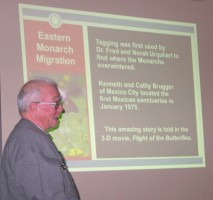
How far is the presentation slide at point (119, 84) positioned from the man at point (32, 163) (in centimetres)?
61

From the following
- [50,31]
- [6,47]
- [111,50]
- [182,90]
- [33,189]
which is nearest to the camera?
[33,189]

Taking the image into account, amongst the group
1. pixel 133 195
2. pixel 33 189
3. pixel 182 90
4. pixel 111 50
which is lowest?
pixel 133 195

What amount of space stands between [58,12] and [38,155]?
48.8 inches

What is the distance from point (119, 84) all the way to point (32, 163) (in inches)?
48.7

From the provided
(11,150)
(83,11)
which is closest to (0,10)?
(83,11)

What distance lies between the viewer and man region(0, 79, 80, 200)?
1985 millimetres

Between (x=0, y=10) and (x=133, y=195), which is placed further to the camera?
(x=133, y=195)

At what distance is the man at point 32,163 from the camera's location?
1.99m

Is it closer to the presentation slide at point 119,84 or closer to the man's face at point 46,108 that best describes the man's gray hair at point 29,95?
the man's face at point 46,108

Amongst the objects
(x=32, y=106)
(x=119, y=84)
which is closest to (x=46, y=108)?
(x=32, y=106)

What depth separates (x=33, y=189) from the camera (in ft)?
6.48

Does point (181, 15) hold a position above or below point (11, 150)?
above

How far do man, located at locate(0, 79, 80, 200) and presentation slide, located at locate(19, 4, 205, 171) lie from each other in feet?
1.99

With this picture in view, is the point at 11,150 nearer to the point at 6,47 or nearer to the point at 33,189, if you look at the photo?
the point at 33,189
